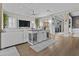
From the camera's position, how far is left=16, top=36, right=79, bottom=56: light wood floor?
2.00 m

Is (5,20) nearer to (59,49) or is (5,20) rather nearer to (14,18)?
(14,18)

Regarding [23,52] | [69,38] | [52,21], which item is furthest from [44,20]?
[23,52]

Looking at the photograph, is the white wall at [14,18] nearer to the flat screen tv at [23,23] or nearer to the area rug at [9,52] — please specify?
the flat screen tv at [23,23]

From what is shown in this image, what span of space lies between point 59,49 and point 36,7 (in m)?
1.00

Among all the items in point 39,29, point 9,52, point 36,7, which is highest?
point 36,7

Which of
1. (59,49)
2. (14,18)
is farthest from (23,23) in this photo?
(59,49)

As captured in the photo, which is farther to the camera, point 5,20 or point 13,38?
point 13,38

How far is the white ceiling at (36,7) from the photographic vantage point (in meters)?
1.98

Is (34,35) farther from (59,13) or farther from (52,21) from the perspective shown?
(59,13)

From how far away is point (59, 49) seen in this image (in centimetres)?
203

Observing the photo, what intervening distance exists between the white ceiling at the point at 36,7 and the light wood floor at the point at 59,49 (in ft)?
2.04

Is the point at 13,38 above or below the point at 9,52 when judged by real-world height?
above

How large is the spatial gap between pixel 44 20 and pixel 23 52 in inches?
32.0

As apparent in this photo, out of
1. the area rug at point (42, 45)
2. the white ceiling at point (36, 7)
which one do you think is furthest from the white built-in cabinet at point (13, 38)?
the white ceiling at point (36, 7)
